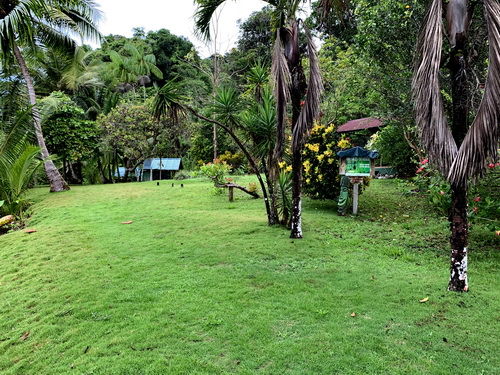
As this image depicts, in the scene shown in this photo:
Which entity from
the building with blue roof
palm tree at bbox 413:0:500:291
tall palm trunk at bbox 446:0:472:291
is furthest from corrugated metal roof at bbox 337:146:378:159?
the building with blue roof

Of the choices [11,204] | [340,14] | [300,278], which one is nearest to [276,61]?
[340,14]

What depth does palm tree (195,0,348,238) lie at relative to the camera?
496cm

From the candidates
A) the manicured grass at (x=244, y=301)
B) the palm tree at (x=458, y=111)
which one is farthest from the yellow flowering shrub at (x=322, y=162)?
the palm tree at (x=458, y=111)

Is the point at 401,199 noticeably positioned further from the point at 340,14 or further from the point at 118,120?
the point at 118,120

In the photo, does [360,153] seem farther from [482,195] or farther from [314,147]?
[482,195]

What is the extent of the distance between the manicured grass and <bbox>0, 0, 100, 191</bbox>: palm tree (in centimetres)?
605

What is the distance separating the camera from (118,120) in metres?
15.7

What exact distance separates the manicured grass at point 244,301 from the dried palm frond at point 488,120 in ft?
5.08

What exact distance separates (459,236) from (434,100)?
1.49m

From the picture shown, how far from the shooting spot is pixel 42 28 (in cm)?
1232

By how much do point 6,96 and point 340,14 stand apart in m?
14.8

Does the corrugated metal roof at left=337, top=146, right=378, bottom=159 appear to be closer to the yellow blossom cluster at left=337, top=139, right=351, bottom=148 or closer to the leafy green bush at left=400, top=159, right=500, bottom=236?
the yellow blossom cluster at left=337, top=139, right=351, bottom=148

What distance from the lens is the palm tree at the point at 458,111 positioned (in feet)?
8.85

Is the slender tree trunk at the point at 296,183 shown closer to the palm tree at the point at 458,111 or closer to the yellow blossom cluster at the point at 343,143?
the palm tree at the point at 458,111
